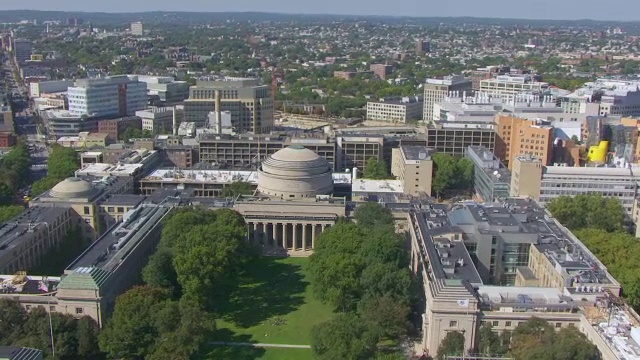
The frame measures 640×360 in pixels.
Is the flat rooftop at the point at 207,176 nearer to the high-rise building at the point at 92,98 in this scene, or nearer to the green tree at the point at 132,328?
the green tree at the point at 132,328

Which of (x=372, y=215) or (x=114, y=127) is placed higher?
(x=114, y=127)

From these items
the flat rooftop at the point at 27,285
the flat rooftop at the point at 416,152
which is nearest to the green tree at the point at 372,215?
the flat rooftop at the point at 416,152

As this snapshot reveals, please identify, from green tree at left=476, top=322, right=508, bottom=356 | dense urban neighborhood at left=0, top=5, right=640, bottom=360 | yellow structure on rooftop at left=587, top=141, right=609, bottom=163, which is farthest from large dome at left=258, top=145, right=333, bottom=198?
yellow structure on rooftop at left=587, top=141, right=609, bottom=163

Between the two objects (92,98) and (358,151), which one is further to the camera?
(92,98)

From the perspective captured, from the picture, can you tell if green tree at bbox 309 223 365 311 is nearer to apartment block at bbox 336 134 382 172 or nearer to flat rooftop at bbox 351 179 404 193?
flat rooftop at bbox 351 179 404 193

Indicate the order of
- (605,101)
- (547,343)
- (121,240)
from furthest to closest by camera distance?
(605,101)
(121,240)
(547,343)

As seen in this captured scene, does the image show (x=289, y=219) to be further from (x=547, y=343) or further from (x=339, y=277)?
(x=547, y=343)

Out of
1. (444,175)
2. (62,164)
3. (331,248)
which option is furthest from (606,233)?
→ (62,164)

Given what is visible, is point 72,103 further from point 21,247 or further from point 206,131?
point 21,247
